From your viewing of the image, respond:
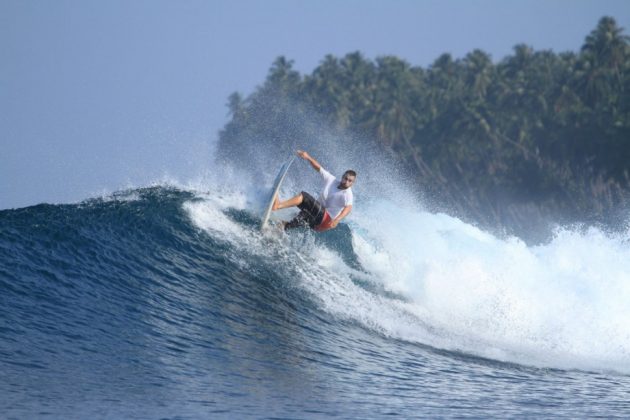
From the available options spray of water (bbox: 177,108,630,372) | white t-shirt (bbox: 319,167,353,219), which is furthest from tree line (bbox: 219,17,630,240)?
white t-shirt (bbox: 319,167,353,219)

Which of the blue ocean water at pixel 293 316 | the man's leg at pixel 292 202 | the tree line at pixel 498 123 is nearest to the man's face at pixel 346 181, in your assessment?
the man's leg at pixel 292 202

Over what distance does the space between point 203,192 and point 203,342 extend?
597cm

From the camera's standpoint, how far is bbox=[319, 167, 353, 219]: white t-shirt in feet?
41.8

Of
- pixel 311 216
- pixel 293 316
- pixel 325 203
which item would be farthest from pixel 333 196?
pixel 293 316

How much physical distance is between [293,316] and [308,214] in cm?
226

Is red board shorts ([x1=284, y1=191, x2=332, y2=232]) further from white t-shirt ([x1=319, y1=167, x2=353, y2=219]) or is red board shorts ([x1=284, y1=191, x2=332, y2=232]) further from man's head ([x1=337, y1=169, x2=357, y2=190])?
man's head ([x1=337, y1=169, x2=357, y2=190])

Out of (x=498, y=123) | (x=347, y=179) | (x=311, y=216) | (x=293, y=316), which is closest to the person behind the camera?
(x=293, y=316)

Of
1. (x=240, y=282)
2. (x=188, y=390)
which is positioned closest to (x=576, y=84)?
(x=240, y=282)

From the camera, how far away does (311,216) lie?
12.9 m

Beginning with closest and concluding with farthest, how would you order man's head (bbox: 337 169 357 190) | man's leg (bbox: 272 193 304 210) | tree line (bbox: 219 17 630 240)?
man's head (bbox: 337 169 357 190), man's leg (bbox: 272 193 304 210), tree line (bbox: 219 17 630 240)

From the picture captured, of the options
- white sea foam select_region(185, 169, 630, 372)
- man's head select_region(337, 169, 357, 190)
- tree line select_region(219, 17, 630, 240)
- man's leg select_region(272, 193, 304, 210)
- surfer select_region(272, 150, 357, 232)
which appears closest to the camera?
white sea foam select_region(185, 169, 630, 372)

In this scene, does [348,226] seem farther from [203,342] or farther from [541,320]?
[203,342]

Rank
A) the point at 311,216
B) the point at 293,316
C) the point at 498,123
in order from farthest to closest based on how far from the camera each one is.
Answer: the point at 498,123
the point at 311,216
the point at 293,316

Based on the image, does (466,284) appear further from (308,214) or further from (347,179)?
(308,214)
